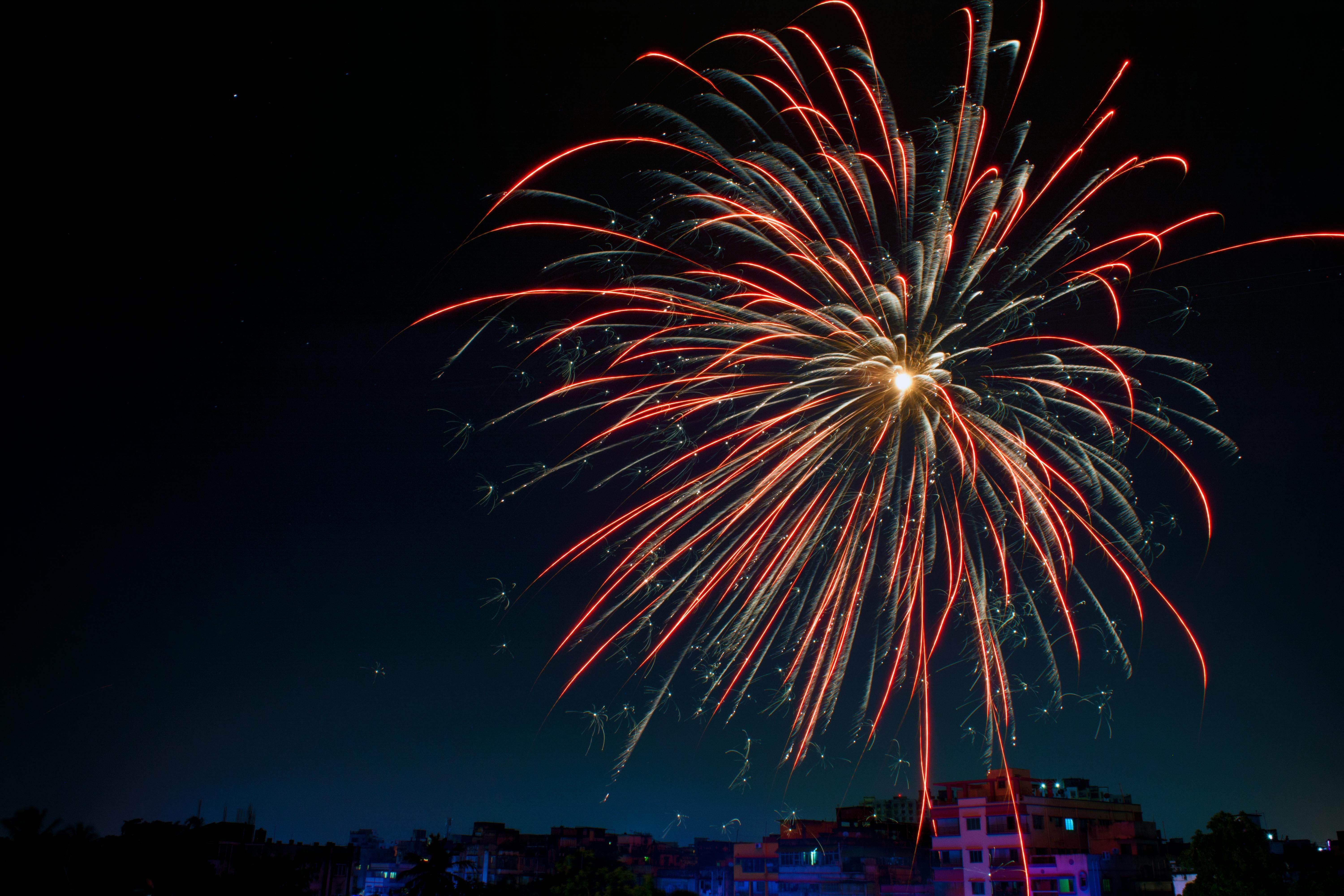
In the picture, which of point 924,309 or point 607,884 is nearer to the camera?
point 924,309

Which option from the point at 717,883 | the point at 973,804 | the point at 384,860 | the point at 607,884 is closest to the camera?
the point at 607,884

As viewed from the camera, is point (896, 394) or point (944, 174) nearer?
point (944, 174)

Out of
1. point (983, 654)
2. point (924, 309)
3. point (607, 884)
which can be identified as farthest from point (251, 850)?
point (924, 309)

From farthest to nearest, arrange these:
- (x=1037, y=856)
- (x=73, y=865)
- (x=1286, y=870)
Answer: (x=1037, y=856) < (x=1286, y=870) < (x=73, y=865)

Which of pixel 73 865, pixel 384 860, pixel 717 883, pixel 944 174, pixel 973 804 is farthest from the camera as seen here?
pixel 384 860

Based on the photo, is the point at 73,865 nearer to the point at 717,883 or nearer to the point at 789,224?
the point at 789,224

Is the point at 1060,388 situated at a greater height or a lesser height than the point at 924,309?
lesser

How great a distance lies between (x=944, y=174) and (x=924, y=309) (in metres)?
2.82

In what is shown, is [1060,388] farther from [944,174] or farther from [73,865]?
[73,865]

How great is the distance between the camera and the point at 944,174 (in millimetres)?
18484

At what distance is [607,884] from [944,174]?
92.3 feet

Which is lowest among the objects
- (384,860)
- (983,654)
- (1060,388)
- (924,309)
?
(384,860)

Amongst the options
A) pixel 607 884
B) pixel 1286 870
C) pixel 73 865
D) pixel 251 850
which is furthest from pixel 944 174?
pixel 251 850

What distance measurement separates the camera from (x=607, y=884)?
34125 mm
